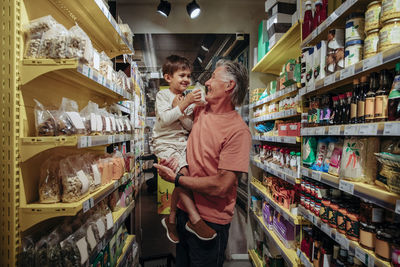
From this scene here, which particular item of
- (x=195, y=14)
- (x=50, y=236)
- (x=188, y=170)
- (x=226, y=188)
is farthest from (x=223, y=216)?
(x=195, y=14)

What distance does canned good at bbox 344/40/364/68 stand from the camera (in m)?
1.38

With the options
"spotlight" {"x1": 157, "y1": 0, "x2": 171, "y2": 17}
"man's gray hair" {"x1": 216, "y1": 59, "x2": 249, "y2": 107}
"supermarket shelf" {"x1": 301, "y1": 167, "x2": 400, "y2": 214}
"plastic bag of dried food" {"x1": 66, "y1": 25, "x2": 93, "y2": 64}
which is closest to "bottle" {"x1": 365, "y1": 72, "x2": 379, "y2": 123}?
"supermarket shelf" {"x1": 301, "y1": 167, "x2": 400, "y2": 214}

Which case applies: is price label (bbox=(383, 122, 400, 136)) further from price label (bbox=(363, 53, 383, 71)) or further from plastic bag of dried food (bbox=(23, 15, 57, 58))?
plastic bag of dried food (bbox=(23, 15, 57, 58))

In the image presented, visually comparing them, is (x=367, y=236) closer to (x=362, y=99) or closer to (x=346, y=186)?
(x=346, y=186)

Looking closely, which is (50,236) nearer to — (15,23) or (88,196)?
(88,196)

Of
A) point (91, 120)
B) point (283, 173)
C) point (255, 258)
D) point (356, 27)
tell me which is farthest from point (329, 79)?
point (255, 258)

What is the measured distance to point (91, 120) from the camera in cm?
162

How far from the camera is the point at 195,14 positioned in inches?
131

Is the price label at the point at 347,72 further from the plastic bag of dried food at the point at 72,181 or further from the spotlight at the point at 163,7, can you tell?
the spotlight at the point at 163,7

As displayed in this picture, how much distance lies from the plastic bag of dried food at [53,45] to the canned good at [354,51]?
Result: 1.67 m

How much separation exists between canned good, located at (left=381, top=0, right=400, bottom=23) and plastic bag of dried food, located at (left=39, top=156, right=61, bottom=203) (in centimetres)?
200

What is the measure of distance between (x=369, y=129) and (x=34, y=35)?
74.4 inches

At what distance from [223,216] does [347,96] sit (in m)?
1.19

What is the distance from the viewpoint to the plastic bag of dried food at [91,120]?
5.24 ft
